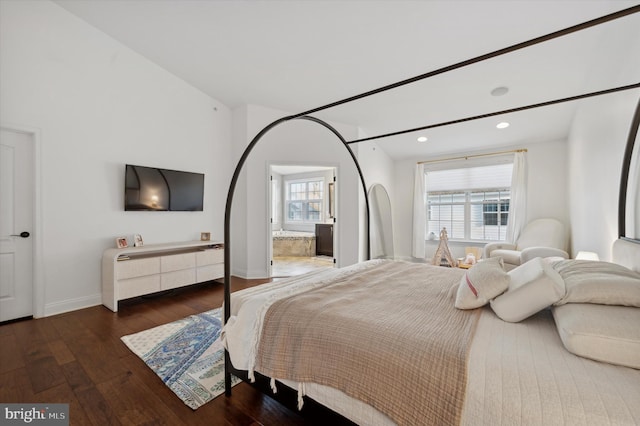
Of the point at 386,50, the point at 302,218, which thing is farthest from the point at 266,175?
the point at 302,218

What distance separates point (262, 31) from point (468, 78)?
8.17ft

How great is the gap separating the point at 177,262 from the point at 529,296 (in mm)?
3898

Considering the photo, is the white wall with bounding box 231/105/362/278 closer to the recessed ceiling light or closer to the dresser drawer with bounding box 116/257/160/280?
the dresser drawer with bounding box 116/257/160/280

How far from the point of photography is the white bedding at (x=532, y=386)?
0.76 metres

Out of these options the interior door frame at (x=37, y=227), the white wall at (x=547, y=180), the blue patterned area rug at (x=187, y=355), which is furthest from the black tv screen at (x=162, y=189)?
the white wall at (x=547, y=180)

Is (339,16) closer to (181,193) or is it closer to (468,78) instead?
(468,78)

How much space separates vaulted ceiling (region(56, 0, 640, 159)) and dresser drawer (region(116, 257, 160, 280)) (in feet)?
9.12

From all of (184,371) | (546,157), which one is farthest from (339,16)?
(546,157)

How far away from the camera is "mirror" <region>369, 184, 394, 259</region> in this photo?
5828mm

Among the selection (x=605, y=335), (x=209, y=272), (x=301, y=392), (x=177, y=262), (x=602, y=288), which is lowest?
(x=209, y=272)

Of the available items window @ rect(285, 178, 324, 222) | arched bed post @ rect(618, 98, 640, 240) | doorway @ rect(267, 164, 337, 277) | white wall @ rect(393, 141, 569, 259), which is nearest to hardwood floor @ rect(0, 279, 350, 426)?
arched bed post @ rect(618, 98, 640, 240)

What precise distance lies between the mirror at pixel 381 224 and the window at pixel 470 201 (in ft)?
2.93

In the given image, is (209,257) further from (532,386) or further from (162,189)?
(532,386)

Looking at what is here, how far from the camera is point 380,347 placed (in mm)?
1104
